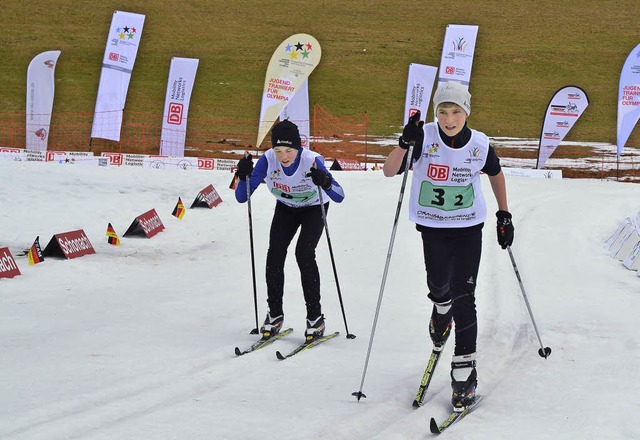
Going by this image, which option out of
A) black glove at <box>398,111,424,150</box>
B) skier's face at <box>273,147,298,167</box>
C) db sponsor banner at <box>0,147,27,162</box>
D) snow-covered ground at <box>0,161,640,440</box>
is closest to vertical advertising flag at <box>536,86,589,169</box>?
snow-covered ground at <box>0,161,640,440</box>

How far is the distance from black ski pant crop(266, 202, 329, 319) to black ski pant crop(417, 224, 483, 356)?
62.4 inches

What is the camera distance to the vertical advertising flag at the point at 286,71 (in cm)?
2156

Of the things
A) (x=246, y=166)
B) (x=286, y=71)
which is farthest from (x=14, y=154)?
(x=246, y=166)

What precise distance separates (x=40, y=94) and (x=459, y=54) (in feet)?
39.5

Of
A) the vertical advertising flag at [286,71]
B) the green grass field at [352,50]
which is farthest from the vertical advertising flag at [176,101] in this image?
the green grass field at [352,50]

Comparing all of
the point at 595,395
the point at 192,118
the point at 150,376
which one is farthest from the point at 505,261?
the point at 192,118

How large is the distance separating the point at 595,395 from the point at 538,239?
23.1 ft

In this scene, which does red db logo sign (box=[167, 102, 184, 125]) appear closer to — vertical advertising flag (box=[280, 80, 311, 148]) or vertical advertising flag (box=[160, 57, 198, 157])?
vertical advertising flag (box=[160, 57, 198, 157])

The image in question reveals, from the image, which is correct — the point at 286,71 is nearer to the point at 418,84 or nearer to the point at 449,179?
the point at 418,84

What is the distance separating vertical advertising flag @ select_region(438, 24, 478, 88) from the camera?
23172 mm

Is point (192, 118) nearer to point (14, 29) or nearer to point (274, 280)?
point (14, 29)

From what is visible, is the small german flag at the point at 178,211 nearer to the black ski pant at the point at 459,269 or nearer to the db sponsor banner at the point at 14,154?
the db sponsor banner at the point at 14,154

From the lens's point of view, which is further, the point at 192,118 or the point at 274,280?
the point at 192,118

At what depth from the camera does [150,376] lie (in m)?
4.92
